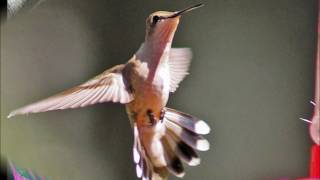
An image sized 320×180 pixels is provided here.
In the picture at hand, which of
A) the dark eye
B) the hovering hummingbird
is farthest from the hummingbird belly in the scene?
the dark eye

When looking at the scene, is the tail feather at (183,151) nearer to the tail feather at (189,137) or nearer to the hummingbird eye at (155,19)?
the tail feather at (189,137)

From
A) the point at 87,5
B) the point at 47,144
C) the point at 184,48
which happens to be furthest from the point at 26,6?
the point at 184,48

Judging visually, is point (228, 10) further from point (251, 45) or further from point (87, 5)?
point (87, 5)

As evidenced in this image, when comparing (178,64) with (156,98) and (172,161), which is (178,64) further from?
(172,161)

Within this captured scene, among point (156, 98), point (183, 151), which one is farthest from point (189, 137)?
point (156, 98)

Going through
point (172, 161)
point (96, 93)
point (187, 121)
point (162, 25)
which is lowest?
point (172, 161)

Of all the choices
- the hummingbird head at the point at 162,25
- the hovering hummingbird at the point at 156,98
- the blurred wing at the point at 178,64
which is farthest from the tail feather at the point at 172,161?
the hummingbird head at the point at 162,25
